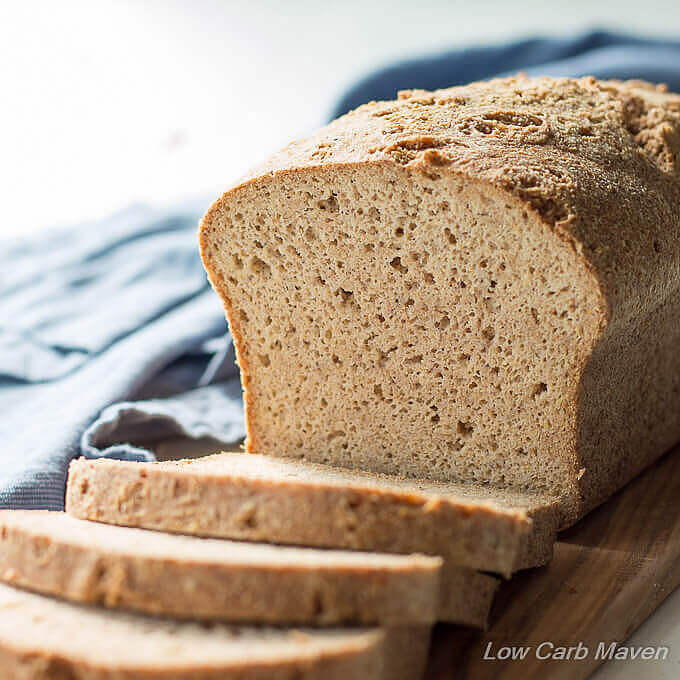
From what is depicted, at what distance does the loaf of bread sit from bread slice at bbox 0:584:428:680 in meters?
0.91

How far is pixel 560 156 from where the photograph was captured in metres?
2.83

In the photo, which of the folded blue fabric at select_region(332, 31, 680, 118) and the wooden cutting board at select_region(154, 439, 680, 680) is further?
the folded blue fabric at select_region(332, 31, 680, 118)

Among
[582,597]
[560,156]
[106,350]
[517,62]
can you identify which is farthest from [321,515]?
[517,62]

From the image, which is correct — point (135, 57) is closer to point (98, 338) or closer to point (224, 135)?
point (224, 135)

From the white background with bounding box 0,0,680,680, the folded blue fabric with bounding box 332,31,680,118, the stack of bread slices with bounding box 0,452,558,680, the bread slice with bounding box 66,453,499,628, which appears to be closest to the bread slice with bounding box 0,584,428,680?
the stack of bread slices with bounding box 0,452,558,680

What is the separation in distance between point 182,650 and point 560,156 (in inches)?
68.0

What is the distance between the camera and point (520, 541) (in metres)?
2.32

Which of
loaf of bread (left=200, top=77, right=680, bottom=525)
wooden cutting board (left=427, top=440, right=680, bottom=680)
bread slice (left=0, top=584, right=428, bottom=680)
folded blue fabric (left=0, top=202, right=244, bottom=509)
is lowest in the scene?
folded blue fabric (left=0, top=202, right=244, bottom=509)

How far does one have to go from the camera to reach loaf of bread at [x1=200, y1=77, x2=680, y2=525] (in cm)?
267

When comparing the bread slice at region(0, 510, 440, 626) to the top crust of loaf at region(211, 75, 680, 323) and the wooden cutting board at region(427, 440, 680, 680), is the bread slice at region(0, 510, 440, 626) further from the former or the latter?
the top crust of loaf at region(211, 75, 680, 323)

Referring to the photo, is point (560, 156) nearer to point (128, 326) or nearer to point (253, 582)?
point (253, 582)

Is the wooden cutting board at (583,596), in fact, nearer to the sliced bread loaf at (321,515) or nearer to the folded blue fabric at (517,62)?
the sliced bread loaf at (321,515)

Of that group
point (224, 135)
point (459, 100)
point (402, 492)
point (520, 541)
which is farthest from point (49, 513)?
point (224, 135)

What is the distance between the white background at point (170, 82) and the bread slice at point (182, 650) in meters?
4.92
